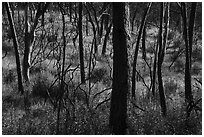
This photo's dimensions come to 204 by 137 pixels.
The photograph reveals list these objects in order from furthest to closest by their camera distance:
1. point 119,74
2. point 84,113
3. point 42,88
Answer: point 42,88, point 84,113, point 119,74

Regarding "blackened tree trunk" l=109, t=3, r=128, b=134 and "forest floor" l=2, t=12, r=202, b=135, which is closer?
"blackened tree trunk" l=109, t=3, r=128, b=134

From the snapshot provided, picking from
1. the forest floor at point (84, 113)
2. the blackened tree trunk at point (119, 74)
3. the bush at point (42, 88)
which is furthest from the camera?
the bush at point (42, 88)

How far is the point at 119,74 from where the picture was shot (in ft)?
17.4

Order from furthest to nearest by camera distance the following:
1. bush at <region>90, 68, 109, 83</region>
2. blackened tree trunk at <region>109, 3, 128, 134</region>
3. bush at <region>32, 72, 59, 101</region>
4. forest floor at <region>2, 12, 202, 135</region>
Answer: bush at <region>90, 68, 109, 83</region> → bush at <region>32, 72, 59, 101</region> → forest floor at <region>2, 12, 202, 135</region> → blackened tree trunk at <region>109, 3, 128, 134</region>

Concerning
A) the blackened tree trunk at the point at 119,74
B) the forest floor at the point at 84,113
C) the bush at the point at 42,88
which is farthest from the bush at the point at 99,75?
the blackened tree trunk at the point at 119,74

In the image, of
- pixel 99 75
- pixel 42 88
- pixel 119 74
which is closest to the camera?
pixel 119 74

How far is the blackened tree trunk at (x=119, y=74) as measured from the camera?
204 inches

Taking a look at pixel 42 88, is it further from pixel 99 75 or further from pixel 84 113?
pixel 99 75

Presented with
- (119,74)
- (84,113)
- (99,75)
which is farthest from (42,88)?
(119,74)

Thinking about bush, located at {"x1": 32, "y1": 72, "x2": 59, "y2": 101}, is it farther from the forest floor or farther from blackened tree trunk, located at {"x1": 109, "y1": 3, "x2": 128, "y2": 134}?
blackened tree trunk, located at {"x1": 109, "y1": 3, "x2": 128, "y2": 134}

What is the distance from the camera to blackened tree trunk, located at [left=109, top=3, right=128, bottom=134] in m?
5.17

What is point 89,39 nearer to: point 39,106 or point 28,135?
point 39,106

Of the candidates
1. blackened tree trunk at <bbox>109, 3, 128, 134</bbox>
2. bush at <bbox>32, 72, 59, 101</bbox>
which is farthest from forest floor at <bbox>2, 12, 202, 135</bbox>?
blackened tree trunk at <bbox>109, 3, 128, 134</bbox>

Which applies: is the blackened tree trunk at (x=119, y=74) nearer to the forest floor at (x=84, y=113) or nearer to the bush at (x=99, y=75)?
the forest floor at (x=84, y=113)
